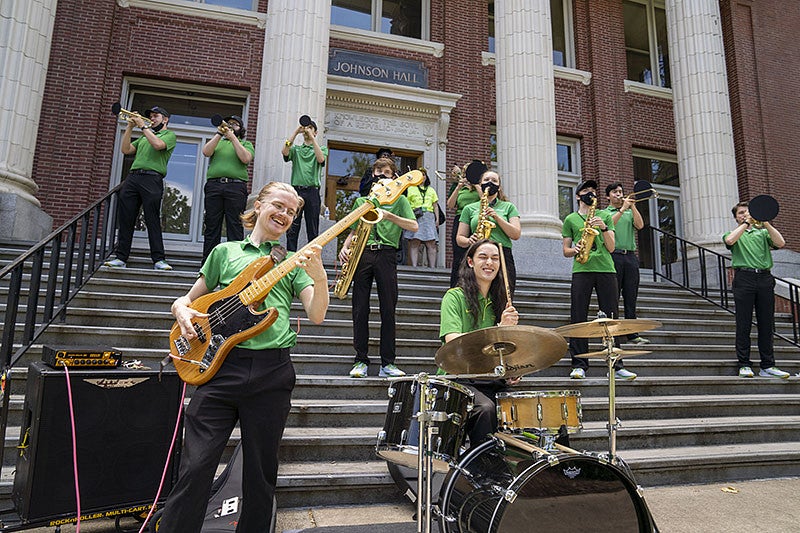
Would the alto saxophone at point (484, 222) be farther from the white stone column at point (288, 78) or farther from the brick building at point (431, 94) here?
the brick building at point (431, 94)

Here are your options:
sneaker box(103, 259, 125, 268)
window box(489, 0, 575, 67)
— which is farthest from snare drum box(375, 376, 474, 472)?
window box(489, 0, 575, 67)

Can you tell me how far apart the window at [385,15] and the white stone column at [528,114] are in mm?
3017

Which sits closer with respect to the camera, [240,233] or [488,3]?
[240,233]

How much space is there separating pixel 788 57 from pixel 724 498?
53.7 feet

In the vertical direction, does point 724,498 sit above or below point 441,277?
below

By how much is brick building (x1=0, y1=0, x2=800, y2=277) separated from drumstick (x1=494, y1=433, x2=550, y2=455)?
7.02 metres

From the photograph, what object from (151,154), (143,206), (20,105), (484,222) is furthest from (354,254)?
(20,105)

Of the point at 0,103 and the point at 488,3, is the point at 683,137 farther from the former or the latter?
the point at 0,103

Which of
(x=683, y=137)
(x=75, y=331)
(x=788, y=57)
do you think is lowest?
(x=75, y=331)

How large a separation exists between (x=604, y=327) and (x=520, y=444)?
108cm

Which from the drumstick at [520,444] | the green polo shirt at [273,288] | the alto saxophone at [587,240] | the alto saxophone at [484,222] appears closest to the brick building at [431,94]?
A: the alto saxophone at [587,240]

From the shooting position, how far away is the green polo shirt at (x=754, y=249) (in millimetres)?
7102

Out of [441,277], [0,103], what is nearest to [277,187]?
[441,277]

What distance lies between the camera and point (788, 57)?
51.5 feet
